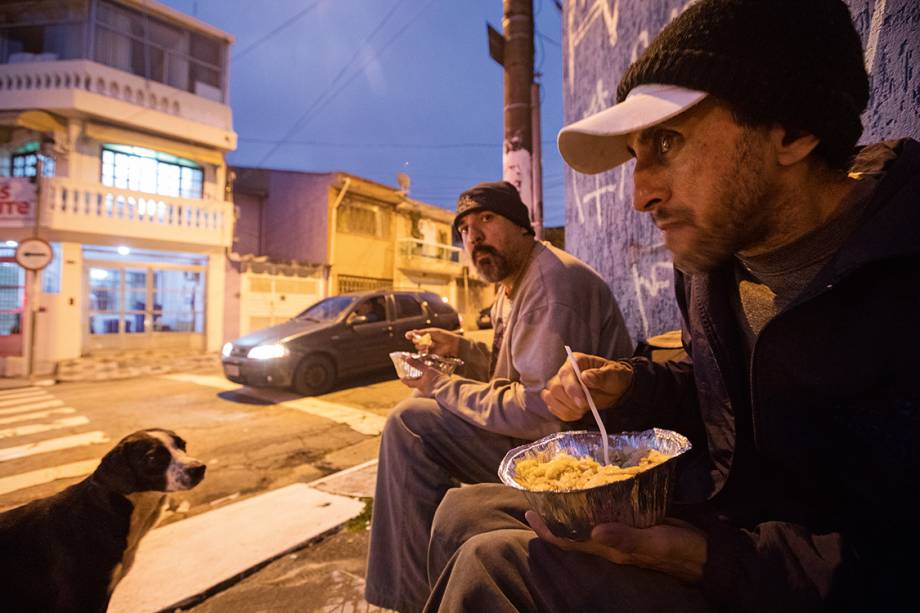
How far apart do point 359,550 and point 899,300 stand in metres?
2.57

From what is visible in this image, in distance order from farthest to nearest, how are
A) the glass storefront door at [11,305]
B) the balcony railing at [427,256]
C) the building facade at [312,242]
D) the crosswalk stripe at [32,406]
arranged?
the balcony railing at [427,256]
the building facade at [312,242]
the glass storefront door at [11,305]
the crosswalk stripe at [32,406]

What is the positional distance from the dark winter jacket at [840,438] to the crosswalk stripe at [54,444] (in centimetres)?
612

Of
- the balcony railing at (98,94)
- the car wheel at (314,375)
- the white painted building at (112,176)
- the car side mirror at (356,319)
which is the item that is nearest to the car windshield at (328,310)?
the car side mirror at (356,319)

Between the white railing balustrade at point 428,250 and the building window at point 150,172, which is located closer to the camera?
the building window at point 150,172

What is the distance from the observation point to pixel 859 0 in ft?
5.77

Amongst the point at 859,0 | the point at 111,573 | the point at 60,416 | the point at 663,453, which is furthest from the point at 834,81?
the point at 60,416

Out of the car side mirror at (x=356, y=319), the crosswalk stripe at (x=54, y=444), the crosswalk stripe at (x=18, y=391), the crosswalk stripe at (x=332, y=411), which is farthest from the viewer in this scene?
the car side mirror at (x=356, y=319)

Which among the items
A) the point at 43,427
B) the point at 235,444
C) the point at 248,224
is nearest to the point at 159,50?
the point at 248,224

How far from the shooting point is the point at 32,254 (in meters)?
9.57

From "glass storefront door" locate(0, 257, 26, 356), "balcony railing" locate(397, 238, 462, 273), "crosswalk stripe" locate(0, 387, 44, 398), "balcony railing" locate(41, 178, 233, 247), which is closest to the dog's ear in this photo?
"crosswalk stripe" locate(0, 387, 44, 398)

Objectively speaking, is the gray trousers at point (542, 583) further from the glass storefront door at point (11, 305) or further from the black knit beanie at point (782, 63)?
the glass storefront door at point (11, 305)

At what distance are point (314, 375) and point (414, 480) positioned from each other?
21.7 ft

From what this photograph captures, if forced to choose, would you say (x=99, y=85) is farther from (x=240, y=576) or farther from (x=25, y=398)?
(x=240, y=576)

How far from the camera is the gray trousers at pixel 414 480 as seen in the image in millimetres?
1840
